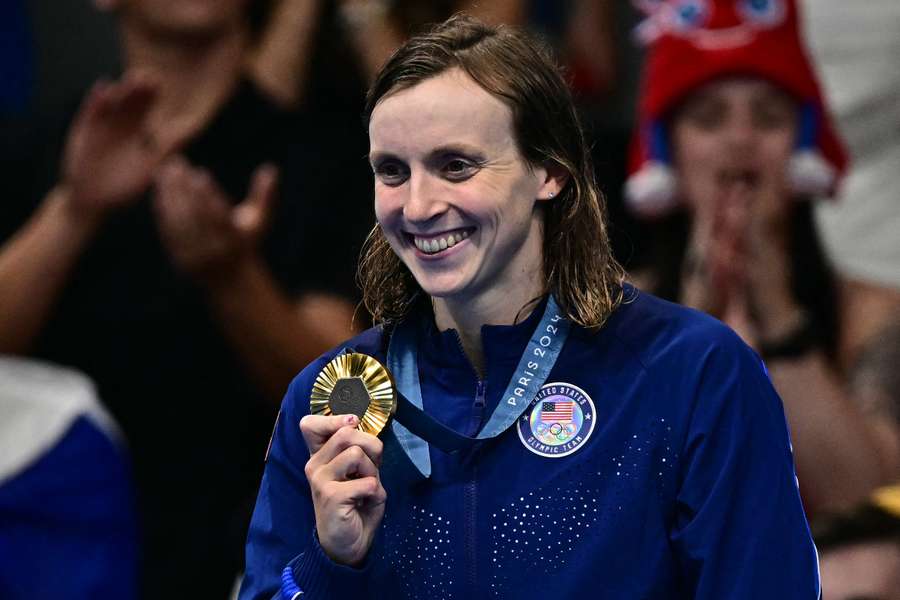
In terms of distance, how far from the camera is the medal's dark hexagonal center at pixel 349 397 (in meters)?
1.71

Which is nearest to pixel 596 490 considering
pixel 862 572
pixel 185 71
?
pixel 862 572

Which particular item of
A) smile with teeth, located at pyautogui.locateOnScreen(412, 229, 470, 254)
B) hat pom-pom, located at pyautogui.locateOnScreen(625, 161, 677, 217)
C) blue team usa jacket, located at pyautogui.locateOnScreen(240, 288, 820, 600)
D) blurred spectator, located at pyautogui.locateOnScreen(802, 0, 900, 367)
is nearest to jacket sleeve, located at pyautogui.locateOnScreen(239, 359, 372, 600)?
blue team usa jacket, located at pyautogui.locateOnScreen(240, 288, 820, 600)

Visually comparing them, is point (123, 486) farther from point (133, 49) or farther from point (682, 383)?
point (682, 383)

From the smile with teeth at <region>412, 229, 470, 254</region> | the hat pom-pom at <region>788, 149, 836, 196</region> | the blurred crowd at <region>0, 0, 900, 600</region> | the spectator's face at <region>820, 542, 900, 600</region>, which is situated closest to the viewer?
the smile with teeth at <region>412, 229, 470, 254</region>

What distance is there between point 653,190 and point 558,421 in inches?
87.9

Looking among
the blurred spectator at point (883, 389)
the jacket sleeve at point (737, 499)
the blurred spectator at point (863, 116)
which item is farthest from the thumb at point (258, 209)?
the jacket sleeve at point (737, 499)

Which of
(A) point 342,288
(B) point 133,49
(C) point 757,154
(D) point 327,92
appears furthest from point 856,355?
(B) point 133,49

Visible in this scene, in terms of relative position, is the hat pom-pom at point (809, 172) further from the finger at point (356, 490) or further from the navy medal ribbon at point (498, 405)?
the finger at point (356, 490)

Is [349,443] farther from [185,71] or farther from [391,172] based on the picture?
[185,71]

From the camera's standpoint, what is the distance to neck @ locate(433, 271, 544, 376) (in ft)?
6.00

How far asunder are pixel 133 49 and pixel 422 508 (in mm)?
2855

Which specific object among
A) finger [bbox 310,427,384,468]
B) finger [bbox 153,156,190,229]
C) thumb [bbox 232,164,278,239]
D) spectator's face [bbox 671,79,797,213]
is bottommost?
spectator's face [bbox 671,79,797,213]

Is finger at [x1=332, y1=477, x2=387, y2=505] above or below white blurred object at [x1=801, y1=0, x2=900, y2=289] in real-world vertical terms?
above

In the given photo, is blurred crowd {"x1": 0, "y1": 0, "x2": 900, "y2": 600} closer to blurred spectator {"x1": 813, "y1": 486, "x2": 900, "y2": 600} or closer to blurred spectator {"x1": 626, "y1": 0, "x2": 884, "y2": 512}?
blurred spectator {"x1": 626, "y1": 0, "x2": 884, "y2": 512}
